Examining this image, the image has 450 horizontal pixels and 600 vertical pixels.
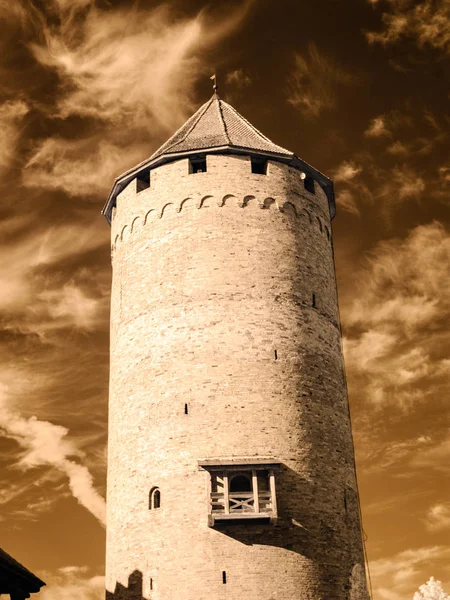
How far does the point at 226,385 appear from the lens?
22016 mm

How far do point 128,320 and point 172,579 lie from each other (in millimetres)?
8253

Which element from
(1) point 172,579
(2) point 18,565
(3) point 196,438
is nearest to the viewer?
(2) point 18,565

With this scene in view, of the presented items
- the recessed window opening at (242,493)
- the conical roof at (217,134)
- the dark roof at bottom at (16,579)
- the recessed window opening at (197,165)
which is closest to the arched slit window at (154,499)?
the recessed window opening at (242,493)

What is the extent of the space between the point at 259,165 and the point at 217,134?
198 cm

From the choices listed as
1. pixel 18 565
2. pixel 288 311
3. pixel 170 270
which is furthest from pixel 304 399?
pixel 18 565

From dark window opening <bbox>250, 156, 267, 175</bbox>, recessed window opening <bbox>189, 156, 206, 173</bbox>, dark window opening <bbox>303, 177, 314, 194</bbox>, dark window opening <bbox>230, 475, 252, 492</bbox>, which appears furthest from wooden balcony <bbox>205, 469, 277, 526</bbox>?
dark window opening <bbox>303, 177, 314, 194</bbox>

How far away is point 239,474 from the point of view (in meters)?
20.8

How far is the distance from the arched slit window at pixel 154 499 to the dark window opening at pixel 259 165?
10820 mm

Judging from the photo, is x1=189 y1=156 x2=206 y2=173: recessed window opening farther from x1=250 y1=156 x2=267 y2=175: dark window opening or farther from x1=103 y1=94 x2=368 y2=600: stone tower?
x1=250 y1=156 x2=267 y2=175: dark window opening

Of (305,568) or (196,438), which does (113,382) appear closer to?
(196,438)

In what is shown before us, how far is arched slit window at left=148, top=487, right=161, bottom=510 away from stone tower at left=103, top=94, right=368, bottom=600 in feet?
0.20

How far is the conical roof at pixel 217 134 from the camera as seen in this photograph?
84.9 feet

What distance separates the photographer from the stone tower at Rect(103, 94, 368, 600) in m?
20.2

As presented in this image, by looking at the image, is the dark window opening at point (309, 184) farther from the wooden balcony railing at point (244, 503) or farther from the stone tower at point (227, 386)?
the wooden balcony railing at point (244, 503)
